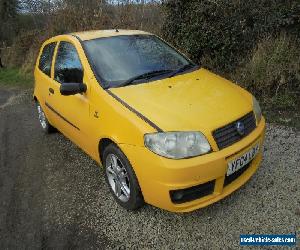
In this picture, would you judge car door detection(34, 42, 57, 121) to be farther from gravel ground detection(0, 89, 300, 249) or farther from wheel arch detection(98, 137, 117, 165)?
wheel arch detection(98, 137, 117, 165)

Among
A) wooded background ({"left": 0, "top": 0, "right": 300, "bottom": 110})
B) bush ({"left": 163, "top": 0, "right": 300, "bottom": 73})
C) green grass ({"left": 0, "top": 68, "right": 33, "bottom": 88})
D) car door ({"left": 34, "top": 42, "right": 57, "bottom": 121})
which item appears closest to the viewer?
car door ({"left": 34, "top": 42, "right": 57, "bottom": 121})

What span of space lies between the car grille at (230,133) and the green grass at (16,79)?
9.59 metres

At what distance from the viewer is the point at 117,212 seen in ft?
11.9

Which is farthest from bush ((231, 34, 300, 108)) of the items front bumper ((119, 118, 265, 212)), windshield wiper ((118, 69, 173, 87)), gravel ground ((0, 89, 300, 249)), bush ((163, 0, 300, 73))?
front bumper ((119, 118, 265, 212))

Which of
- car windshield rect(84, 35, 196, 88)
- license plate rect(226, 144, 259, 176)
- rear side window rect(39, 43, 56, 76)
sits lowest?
license plate rect(226, 144, 259, 176)

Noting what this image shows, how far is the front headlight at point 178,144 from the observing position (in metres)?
2.91

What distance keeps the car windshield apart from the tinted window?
0.64ft

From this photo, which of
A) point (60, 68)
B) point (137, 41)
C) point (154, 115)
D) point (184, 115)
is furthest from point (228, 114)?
point (60, 68)

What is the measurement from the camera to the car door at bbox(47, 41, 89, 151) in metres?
3.90

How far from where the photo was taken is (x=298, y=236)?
3.04m

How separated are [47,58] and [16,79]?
9030mm

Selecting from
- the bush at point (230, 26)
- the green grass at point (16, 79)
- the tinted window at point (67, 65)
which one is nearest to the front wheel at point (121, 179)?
the tinted window at point (67, 65)

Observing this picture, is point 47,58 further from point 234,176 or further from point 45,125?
point 234,176

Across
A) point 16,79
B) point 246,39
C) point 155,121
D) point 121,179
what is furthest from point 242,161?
point 16,79
